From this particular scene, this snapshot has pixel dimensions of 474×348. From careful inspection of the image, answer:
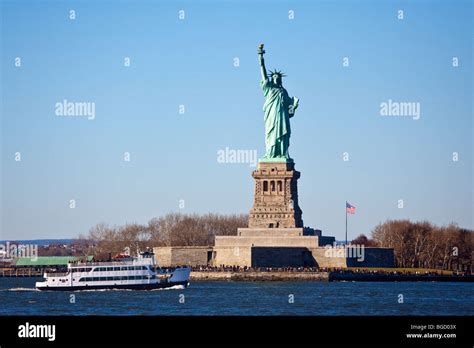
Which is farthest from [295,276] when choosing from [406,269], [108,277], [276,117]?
[108,277]

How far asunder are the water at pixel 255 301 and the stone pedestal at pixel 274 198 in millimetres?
12541

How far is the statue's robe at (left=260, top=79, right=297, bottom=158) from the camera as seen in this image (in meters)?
108

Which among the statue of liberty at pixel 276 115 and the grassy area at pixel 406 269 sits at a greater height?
the statue of liberty at pixel 276 115

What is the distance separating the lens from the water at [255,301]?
A: 6581cm

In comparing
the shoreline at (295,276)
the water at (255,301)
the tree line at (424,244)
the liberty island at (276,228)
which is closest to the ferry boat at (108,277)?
the water at (255,301)

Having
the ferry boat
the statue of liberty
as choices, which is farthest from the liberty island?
the ferry boat

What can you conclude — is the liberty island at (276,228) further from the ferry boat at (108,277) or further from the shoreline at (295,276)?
the ferry boat at (108,277)

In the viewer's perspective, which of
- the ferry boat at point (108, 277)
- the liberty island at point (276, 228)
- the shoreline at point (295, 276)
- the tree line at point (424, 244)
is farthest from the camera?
the tree line at point (424, 244)

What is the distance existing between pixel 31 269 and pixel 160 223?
1495 centimetres

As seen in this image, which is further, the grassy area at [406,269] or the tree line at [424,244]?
the tree line at [424,244]

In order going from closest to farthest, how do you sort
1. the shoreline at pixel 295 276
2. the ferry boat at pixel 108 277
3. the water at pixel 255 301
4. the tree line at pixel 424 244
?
the water at pixel 255 301
the ferry boat at pixel 108 277
the shoreline at pixel 295 276
the tree line at pixel 424 244

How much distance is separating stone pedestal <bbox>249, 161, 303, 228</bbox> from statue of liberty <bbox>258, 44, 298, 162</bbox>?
0.94m

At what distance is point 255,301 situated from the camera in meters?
73.6
